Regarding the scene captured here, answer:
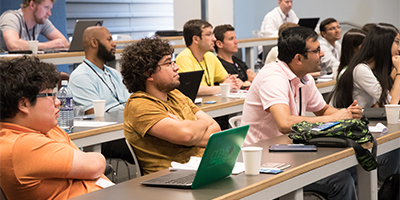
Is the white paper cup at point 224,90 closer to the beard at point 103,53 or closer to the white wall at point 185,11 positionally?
the beard at point 103,53

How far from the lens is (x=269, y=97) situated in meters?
2.27

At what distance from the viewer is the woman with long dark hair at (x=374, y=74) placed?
3004mm

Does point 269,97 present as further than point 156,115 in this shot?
Yes

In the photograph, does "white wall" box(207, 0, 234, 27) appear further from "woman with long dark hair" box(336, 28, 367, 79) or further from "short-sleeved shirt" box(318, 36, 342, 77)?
"woman with long dark hair" box(336, 28, 367, 79)

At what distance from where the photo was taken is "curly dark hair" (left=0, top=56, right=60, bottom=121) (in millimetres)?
1462

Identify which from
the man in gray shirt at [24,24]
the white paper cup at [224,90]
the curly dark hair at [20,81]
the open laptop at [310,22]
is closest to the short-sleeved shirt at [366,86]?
the white paper cup at [224,90]

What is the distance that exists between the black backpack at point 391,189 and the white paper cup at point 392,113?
0.41 m

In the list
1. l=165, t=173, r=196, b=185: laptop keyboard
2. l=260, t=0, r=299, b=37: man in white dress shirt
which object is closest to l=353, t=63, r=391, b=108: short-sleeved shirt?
l=165, t=173, r=196, b=185: laptop keyboard

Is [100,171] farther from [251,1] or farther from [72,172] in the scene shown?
[251,1]

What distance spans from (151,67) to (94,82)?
125 centimetres

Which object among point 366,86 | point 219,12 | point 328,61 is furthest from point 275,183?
point 219,12

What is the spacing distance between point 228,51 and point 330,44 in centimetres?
170

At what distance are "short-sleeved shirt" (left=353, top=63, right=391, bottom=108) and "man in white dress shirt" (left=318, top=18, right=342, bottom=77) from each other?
2256mm

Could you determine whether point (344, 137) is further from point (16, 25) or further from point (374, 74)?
point (16, 25)
